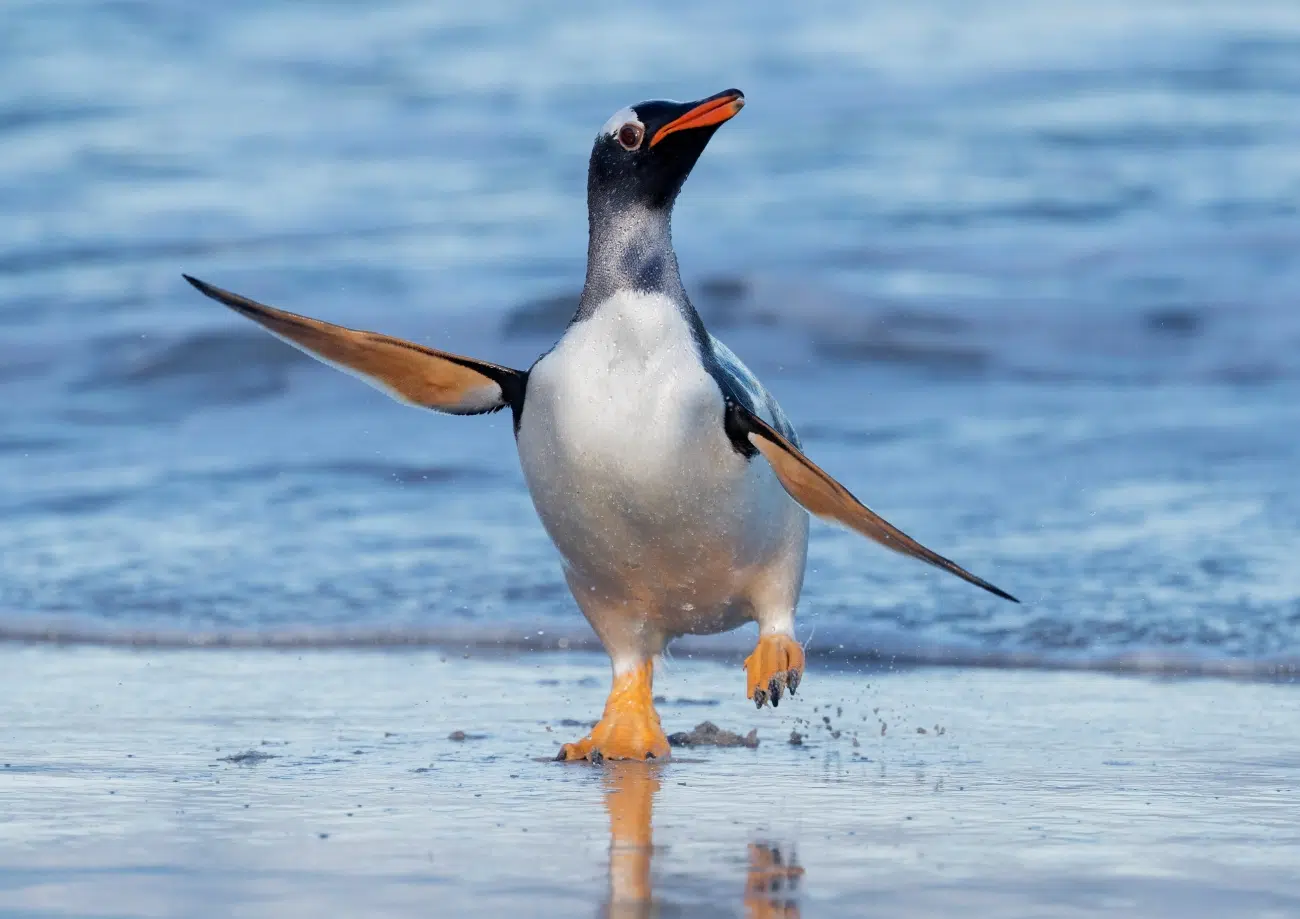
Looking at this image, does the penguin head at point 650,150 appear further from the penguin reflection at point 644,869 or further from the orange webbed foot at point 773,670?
the penguin reflection at point 644,869

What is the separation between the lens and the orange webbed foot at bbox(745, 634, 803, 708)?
3.72 meters

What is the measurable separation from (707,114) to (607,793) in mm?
1172

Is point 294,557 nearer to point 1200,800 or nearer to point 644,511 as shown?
point 644,511

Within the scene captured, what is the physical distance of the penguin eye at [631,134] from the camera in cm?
382

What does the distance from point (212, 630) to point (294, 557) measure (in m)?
0.74

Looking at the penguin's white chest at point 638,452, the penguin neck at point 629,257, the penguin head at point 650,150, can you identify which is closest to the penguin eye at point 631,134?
the penguin head at point 650,150

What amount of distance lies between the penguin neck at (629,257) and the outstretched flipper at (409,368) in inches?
9.0

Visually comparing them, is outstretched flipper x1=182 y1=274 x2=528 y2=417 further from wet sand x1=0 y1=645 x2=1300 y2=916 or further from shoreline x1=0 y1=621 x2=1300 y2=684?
shoreline x1=0 y1=621 x2=1300 y2=684

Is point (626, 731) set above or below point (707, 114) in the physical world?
below

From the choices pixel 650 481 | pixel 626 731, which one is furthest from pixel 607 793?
pixel 650 481

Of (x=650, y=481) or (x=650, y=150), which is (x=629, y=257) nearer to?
(x=650, y=150)

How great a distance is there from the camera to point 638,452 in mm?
3689

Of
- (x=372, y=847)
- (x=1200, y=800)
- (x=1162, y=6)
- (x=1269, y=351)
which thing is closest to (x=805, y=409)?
(x=1269, y=351)

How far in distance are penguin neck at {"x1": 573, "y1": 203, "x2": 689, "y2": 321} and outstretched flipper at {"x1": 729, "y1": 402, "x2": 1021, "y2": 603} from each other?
10.7 inches
